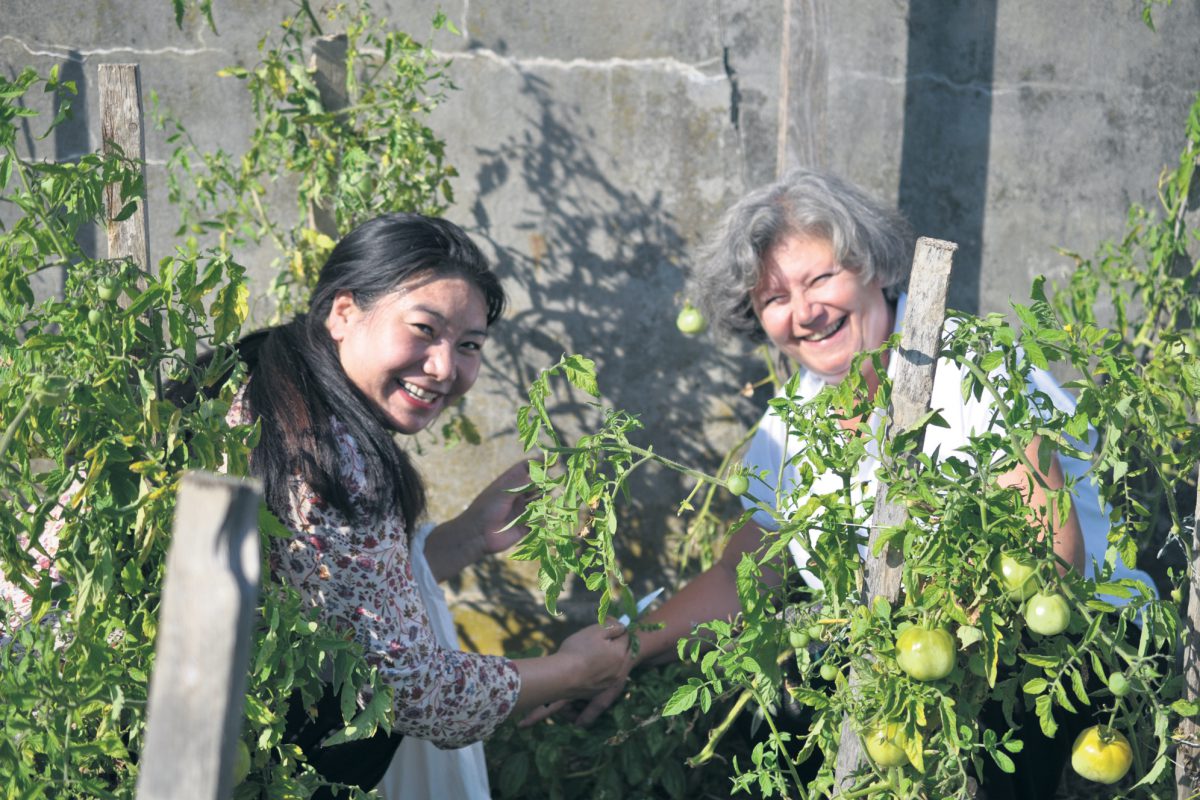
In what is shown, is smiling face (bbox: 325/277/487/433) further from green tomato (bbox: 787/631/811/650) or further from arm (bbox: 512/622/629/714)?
green tomato (bbox: 787/631/811/650)

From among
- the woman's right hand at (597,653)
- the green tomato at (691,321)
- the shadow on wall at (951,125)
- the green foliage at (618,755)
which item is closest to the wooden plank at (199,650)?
the woman's right hand at (597,653)

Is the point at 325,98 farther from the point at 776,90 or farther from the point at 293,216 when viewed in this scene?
the point at 776,90

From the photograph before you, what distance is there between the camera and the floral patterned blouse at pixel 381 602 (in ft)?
6.32

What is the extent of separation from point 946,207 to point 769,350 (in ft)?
1.81

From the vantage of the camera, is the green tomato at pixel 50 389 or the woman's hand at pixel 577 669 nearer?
the green tomato at pixel 50 389

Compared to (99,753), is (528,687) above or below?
below

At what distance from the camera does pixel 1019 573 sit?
1520mm

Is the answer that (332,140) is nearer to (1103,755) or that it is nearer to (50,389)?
(50,389)

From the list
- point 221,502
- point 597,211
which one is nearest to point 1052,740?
point 597,211

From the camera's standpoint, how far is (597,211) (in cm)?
296

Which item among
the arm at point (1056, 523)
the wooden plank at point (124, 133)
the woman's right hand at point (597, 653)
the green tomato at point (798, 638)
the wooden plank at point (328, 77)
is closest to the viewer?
the green tomato at point (798, 638)

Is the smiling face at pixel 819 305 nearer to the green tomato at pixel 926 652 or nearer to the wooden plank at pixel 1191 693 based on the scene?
the wooden plank at pixel 1191 693

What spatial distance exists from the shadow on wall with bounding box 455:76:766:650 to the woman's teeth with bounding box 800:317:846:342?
639 mm

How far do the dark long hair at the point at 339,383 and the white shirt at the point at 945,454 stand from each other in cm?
60
